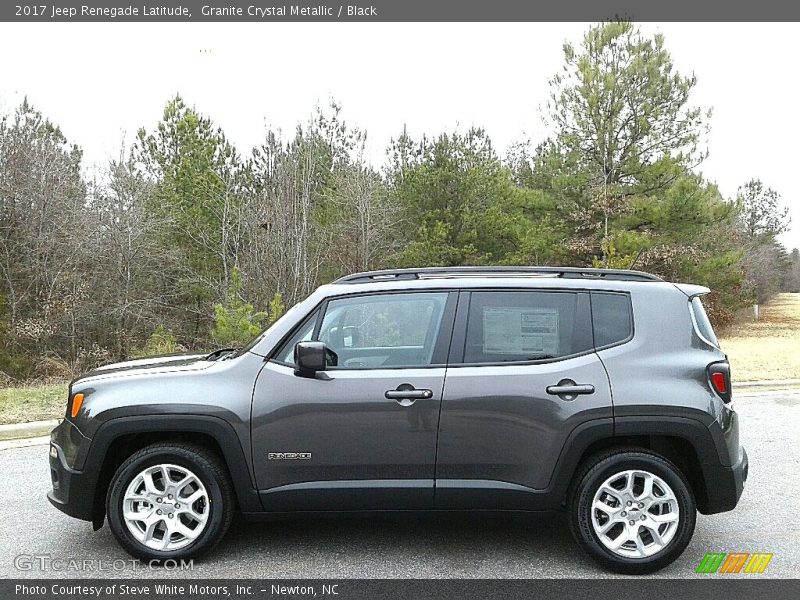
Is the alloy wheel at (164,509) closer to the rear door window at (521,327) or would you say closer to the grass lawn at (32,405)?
the rear door window at (521,327)

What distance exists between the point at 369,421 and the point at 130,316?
1959 centimetres

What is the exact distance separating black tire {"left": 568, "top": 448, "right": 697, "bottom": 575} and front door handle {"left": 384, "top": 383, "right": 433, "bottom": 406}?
103cm

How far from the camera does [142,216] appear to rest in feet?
73.3

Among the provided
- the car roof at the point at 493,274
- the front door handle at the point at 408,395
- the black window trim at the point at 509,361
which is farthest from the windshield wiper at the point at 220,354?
the black window trim at the point at 509,361

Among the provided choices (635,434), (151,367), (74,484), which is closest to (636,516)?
(635,434)

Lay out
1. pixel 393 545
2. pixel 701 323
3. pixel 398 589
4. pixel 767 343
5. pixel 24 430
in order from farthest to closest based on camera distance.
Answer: pixel 767 343
pixel 24 430
pixel 393 545
pixel 701 323
pixel 398 589

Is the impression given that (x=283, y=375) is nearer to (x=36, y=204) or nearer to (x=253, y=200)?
(x=36, y=204)

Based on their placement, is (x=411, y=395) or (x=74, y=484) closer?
(x=411, y=395)

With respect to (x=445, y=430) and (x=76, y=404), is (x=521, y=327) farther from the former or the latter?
(x=76, y=404)

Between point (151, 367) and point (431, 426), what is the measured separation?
1.85m

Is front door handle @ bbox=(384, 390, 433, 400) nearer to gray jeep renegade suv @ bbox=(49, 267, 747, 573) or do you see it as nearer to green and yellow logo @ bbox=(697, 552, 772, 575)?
gray jeep renegade suv @ bbox=(49, 267, 747, 573)

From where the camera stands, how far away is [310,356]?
411cm

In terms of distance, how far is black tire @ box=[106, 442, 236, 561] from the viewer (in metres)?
4.23

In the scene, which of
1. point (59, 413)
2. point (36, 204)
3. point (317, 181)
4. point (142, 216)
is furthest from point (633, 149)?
point (59, 413)
